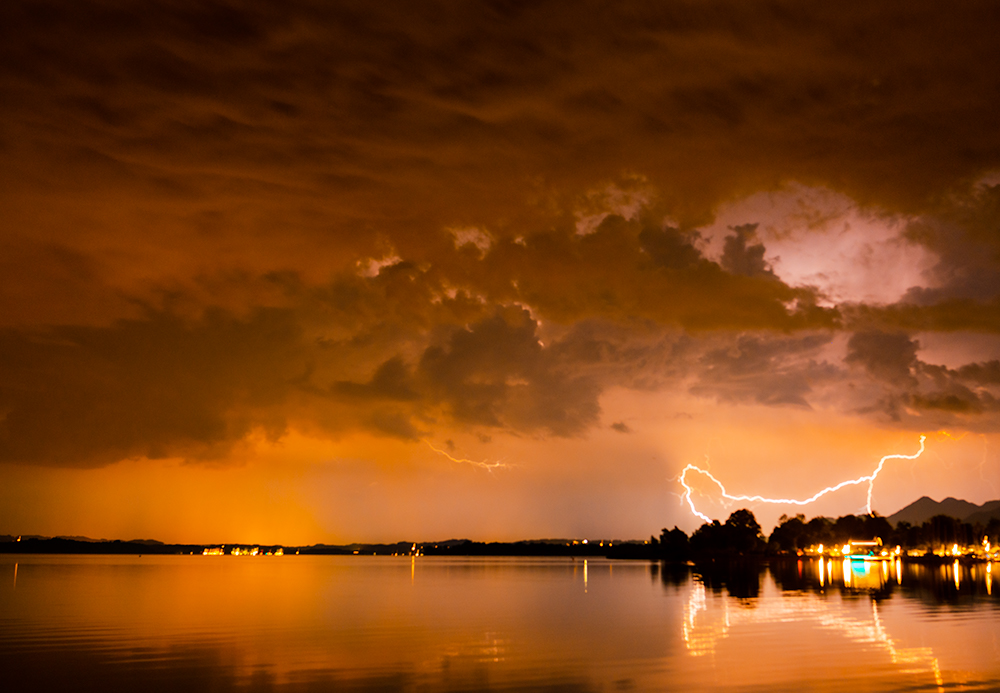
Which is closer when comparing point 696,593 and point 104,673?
point 104,673

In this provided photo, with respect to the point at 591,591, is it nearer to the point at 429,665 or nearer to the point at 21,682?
the point at 429,665

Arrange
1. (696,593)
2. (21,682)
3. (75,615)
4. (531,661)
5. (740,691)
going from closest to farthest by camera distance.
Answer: (740,691) → (21,682) → (531,661) → (75,615) → (696,593)

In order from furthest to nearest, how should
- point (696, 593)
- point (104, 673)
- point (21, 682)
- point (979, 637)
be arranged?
1. point (696, 593)
2. point (979, 637)
3. point (104, 673)
4. point (21, 682)

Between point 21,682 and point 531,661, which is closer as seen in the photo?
point 21,682

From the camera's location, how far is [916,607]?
43.5 metres

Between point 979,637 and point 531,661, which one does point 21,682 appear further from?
point 979,637

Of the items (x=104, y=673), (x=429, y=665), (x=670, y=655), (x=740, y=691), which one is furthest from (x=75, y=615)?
(x=740, y=691)

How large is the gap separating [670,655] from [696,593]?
36105 millimetres

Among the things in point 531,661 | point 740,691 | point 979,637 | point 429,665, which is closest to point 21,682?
point 429,665

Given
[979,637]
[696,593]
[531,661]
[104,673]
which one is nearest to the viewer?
[104,673]

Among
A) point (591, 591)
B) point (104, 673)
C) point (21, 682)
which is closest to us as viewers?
point (21, 682)

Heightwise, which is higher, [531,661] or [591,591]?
[531,661]

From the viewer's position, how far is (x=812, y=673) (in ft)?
73.2

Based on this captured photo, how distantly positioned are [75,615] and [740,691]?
37.9 m
